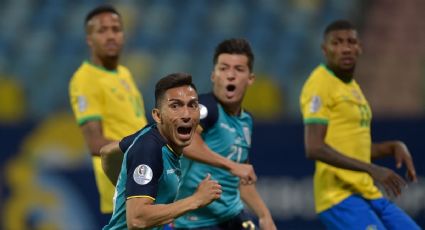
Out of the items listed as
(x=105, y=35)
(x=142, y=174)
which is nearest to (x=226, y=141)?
(x=105, y=35)

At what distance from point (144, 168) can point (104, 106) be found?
2463 millimetres

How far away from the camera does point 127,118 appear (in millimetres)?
8047

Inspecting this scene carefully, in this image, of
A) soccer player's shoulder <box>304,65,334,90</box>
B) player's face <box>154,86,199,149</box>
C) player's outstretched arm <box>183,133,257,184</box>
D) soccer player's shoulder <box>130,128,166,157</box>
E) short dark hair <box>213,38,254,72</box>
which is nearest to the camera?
soccer player's shoulder <box>130,128,166,157</box>

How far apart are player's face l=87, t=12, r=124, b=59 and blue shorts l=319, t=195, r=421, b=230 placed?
6.61 ft

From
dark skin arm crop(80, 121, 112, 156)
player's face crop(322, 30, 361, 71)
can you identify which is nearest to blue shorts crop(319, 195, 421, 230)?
player's face crop(322, 30, 361, 71)

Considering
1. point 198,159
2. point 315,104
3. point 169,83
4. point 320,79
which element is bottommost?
point 198,159

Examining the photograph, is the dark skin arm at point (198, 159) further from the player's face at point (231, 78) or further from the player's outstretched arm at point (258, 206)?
the player's outstretched arm at point (258, 206)

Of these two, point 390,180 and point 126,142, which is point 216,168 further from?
point 126,142

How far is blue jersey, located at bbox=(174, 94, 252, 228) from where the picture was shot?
24.3ft

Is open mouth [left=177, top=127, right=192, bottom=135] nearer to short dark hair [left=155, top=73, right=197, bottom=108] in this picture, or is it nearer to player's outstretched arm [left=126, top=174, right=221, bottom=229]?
short dark hair [left=155, top=73, right=197, bottom=108]

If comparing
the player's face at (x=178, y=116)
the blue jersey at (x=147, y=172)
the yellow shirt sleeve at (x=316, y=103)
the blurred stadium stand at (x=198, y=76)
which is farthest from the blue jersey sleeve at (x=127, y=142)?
the blurred stadium stand at (x=198, y=76)

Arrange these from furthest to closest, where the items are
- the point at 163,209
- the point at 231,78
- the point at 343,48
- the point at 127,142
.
Answer: the point at 343,48 < the point at 231,78 < the point at 127,142 < the point at 163,209

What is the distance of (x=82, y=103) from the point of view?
26.3 ft

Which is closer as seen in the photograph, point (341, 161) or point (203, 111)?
point (203, 111)
